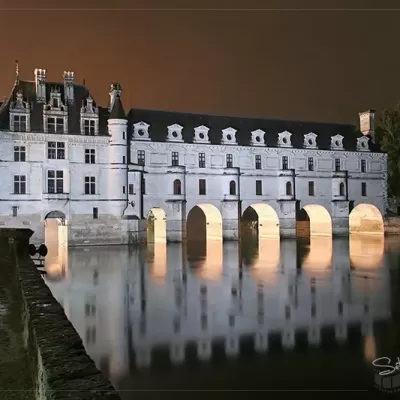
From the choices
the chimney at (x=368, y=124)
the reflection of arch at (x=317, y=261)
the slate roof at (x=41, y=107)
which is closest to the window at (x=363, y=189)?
the chimney at (x=368, y=124)

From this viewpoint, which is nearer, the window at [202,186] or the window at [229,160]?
the window at [202,186]

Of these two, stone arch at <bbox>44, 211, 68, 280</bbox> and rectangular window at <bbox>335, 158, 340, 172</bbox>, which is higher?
rectangular window at <bbox>335, 158, 340, 172</bbox>

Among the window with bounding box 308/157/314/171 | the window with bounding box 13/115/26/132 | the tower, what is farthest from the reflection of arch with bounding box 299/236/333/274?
the window with bounding box 13/115/26/132

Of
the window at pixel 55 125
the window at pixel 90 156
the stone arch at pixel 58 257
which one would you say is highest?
the window at pixel 55 125

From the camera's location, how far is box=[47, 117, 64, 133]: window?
35281mm

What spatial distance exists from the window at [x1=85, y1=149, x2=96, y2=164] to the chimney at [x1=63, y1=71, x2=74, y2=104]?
413 centimetres

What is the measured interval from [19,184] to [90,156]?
18.2 feet

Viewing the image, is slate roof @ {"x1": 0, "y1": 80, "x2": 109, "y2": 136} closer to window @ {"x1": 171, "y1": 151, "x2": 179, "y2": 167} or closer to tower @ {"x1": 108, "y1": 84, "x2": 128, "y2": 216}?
tower @ {"x1": 108, "y1": 84, "x2": 128, "y2": 216}

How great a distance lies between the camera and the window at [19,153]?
34.5 m

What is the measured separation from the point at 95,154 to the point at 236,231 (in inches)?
566

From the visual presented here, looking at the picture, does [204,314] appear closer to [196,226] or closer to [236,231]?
[236,231]

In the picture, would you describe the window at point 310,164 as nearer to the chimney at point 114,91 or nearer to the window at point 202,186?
the window at point 202,186

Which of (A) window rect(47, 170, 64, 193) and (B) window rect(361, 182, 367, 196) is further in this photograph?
(B) window rect(361, 182, 367, 196)

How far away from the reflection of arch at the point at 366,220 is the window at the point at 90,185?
28.7 meters
